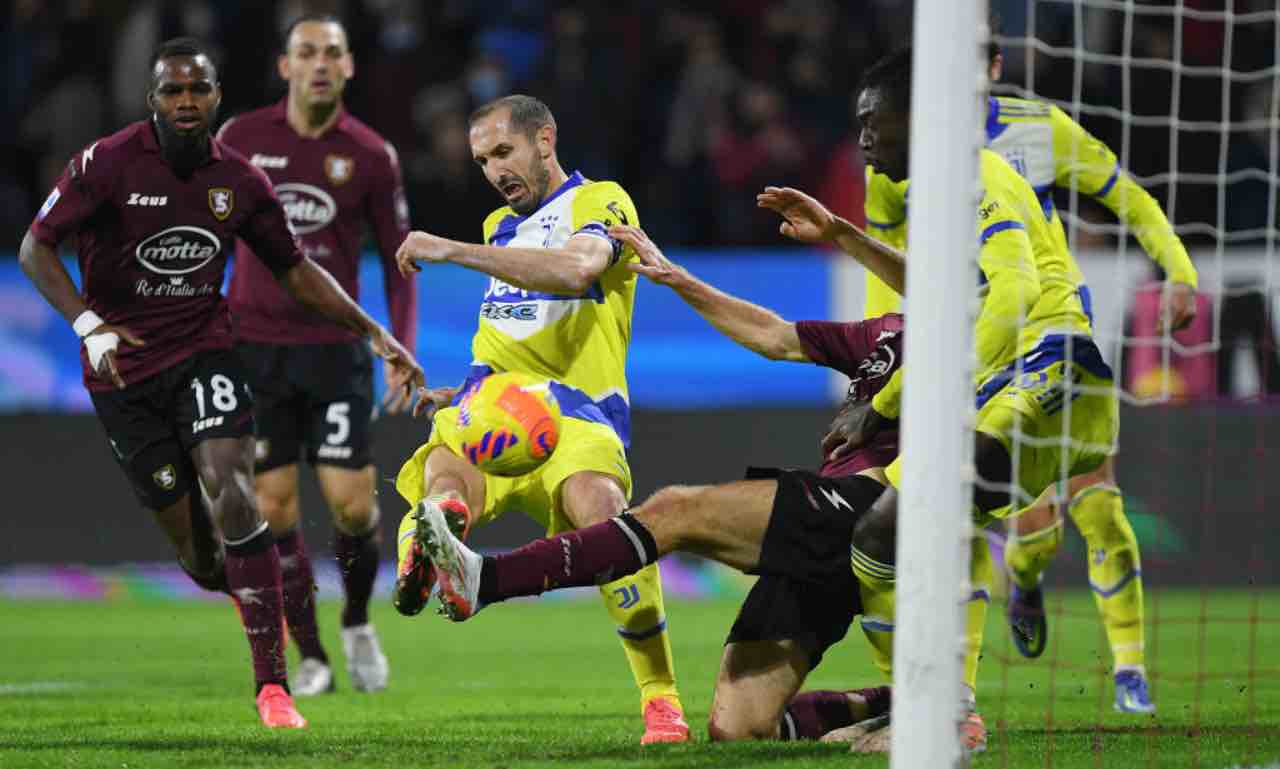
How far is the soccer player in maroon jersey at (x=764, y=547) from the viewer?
4.96 m

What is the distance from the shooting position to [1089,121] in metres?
10.2

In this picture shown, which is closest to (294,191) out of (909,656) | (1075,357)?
(1075,357)

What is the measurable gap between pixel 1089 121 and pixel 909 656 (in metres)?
6.75

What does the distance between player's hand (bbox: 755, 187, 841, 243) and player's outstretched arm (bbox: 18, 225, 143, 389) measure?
209 cm

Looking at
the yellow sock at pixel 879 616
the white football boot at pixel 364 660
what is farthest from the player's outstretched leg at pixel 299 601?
the yellow sock at pixel 879 616

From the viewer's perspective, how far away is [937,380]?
3.98m

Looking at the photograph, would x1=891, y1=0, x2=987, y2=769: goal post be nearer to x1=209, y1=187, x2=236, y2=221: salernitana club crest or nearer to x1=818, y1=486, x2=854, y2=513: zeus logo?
x1=818, y1=486, x2=854, y2=513: zeus logo

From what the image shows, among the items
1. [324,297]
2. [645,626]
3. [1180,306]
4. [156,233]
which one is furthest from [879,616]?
[156,233]

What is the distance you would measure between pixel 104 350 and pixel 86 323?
0.14 metres

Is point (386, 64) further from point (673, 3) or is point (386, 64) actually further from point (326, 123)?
point (326, 123)

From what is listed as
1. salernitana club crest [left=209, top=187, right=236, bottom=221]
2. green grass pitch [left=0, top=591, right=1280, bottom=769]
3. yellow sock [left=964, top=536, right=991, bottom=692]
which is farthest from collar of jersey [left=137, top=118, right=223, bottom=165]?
yellow sock [left=964, top=536, right=991, bottom=692]

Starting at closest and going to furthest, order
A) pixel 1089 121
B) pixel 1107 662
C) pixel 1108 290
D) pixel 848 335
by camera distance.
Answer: pixel 848 335, pixel 1107 662, pixel 1089 121, pixel 1108 290

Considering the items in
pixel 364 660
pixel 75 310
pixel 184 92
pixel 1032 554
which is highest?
pixel 184 92

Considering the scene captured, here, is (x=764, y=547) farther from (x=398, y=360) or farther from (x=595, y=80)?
(x=595, y=80)
